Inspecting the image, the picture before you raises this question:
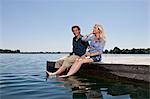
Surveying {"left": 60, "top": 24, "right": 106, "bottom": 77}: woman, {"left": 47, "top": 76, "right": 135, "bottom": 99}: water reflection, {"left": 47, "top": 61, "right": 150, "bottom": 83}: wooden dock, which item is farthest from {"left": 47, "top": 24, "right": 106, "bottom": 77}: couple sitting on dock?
{"left": 47, "top": 76, "right": 135, "bottom": 99}: water reflection

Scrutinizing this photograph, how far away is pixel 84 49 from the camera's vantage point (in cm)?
954

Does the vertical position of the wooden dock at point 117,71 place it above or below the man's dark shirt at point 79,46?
below

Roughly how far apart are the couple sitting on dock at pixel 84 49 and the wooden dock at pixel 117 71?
0.33 meters

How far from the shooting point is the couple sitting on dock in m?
9.02

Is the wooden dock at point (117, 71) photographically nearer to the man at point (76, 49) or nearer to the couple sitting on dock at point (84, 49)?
the couple sitting on dock at point (84, 49)

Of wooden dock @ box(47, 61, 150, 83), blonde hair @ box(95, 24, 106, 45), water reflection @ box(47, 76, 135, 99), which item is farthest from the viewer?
blonde hair @ box(95, 24, 106, 45)

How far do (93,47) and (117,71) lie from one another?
132cm

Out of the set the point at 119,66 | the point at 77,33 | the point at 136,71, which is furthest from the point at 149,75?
the point at 77,33

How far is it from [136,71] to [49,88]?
2667 mm

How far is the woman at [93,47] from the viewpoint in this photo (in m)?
8.98

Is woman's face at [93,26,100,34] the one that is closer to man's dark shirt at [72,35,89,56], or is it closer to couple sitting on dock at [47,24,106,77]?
couple sitting on dock at [47,24,106,77]

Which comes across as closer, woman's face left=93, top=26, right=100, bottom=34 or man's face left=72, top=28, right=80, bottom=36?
woman's face left=93, top=26, right=100, bottom=34

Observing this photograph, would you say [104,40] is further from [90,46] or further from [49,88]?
[49,88]

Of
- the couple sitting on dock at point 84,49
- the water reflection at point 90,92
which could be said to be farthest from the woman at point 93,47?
the water reflection at point 90,92
